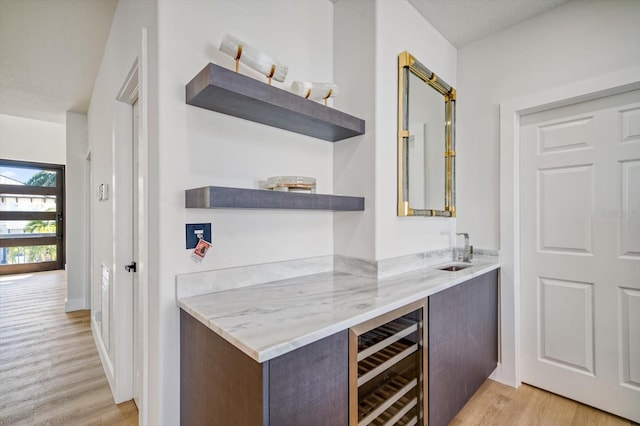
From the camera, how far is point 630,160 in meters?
1.72

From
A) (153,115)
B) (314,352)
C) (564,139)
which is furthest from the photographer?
(564,139)

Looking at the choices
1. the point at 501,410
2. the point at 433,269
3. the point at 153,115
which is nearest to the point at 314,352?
the point at 153,115

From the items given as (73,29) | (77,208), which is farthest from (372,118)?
(77,208)

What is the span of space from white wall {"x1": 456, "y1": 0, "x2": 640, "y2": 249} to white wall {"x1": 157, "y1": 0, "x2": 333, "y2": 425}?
129cm

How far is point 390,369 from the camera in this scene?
4.17 ft

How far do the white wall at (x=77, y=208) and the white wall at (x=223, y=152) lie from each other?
3721 millimetres

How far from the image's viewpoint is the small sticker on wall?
128cm

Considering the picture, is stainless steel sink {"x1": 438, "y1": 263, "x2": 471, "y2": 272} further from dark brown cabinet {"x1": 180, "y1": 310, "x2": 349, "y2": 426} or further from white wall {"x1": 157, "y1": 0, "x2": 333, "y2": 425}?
dark brown cabinet {"x1": 180, "y1": 310, "x2": 349, "y2": 426}

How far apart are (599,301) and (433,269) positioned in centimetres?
102

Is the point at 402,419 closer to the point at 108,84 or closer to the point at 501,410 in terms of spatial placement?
the point at 501,410

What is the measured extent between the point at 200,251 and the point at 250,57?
89 cm

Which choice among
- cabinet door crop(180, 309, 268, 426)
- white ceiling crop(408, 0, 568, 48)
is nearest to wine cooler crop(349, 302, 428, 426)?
cabinet door crop(180, 309, 268, 426)

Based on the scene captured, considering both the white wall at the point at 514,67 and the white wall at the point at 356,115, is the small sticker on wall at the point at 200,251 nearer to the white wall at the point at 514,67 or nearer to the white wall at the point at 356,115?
the white wall at the point at 356,115

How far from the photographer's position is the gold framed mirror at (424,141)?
6.08ft
